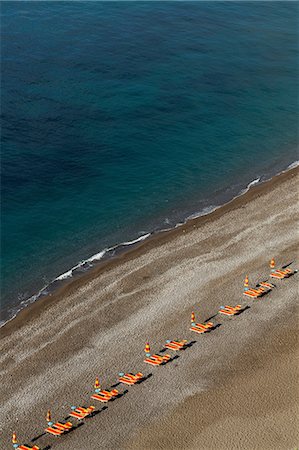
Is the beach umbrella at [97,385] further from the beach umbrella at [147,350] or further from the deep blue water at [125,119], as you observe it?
the deep blue water at [125,119]

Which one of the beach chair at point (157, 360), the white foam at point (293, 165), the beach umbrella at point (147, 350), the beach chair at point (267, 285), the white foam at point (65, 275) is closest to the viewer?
the beach chair at point (157, 360)

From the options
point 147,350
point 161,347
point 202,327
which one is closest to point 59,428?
point 147,350

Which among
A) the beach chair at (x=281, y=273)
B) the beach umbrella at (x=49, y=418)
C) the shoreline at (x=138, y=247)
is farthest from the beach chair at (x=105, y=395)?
the beach chair at (x=281, y=273)

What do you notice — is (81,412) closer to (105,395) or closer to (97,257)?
(105,395)

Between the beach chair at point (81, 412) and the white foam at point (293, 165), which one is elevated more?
the white foam at point (293, 165)

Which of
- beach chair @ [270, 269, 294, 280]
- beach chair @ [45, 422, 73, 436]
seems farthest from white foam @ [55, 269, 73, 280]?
beach chair @ [45, 422, 73, 436]

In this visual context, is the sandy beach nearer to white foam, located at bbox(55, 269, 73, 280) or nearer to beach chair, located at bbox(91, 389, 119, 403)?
beach chair, located at bbox(91, 389, 119, 403)
